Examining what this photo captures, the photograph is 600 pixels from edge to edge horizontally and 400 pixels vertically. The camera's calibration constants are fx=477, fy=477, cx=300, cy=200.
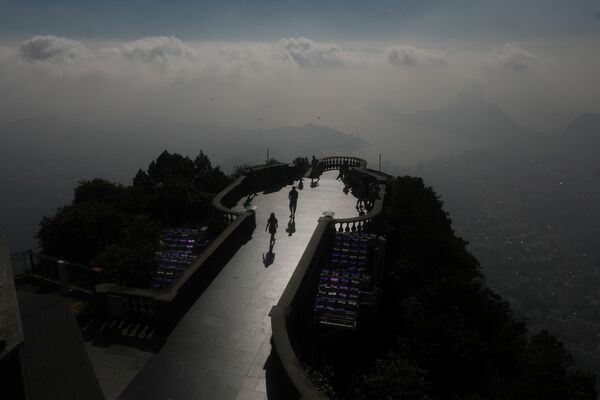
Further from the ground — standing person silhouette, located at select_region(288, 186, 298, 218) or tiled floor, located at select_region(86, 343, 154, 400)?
standing person silhouette, located at select_region(288, 186, 298, 218)

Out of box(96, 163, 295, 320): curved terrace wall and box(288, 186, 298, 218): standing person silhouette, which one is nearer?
box(96, 163, 295, 320): curved terrace wall

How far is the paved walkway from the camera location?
11.6m

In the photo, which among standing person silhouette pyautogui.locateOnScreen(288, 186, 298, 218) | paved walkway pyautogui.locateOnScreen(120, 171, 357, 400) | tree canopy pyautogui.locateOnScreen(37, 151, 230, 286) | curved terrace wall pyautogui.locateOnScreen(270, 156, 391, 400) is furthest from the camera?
standing person silhouette pyautogui.locateOnScreen(288, 186, 298, 218)

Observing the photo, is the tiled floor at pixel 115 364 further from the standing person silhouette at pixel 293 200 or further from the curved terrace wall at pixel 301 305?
the standing person silhouette at pixel 293 200

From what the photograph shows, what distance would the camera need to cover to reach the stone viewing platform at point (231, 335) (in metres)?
11.7

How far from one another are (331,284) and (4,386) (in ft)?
44.8

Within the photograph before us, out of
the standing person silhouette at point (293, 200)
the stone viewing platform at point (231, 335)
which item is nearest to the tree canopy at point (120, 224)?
the stone viewing platform at point (231, 335)

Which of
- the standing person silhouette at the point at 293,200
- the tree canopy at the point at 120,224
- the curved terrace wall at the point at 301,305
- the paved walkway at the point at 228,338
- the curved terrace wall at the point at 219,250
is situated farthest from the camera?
the standing person silhouette at the point at 293,200

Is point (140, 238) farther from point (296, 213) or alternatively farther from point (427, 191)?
point (427, 191)

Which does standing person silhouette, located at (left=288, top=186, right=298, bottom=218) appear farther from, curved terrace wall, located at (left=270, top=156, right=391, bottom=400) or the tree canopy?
the tree canopy

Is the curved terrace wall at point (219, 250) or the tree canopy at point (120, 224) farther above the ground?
the curved terrace wall at point (219, 250)

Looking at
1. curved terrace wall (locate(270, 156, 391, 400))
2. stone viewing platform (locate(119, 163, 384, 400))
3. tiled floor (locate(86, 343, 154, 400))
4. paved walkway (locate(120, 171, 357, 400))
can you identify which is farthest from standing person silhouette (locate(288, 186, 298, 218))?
tiled floor (locate(86, 343, 154, 400))

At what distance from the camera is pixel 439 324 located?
58.9 ft

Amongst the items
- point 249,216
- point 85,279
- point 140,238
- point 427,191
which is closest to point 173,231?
point 140,238
